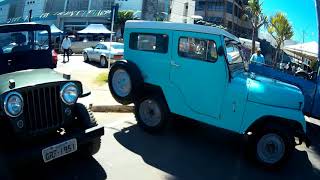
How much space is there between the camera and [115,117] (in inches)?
335

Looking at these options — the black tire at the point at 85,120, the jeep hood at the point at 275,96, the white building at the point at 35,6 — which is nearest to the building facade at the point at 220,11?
the white building at the point at 35,6

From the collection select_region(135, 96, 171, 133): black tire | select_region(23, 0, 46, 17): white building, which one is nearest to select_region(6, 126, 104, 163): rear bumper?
select_region(135, 96, 171, 133): black tire

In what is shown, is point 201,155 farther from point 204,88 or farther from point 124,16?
point 124,16

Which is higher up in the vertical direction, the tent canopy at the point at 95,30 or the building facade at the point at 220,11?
the building facade at the point at 220,11

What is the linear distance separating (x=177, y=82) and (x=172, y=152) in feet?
4.27

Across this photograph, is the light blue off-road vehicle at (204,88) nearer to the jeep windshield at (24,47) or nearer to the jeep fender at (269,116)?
the jeep fender at (269,116)

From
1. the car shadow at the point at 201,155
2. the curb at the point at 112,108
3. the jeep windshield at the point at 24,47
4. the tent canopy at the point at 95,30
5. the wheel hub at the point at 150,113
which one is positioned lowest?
the car shadow at the point at 201,155

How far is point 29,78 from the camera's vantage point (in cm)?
482

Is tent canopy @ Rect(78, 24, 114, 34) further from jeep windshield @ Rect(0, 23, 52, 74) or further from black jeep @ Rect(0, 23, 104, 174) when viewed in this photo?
black jeep @ Rect(0, 23, 104, 174)

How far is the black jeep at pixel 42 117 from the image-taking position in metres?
4.41

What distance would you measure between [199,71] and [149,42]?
132 centimetres

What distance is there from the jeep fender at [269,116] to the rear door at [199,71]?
1.73 feet

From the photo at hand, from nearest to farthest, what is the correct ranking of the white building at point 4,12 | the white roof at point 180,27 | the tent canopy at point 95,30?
the white roof at point 180,27, the tent canopy at point 95,30, the white building at point 4,12

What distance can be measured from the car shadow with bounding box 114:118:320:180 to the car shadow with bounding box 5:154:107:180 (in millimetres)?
894
